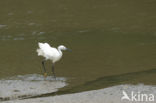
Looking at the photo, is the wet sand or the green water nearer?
the wet sand

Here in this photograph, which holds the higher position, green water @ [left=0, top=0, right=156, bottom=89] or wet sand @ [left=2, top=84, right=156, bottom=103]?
green water @ [left=0, top=0, right=156, bottom=89]

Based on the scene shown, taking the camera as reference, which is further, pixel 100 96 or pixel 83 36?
pixel 83 36

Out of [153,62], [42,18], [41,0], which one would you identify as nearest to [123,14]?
[42,18]

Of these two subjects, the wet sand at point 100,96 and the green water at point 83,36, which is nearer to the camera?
the wet sand at point 100,96

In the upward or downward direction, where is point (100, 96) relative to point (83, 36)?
downward

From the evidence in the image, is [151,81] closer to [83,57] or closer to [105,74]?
[105,74]

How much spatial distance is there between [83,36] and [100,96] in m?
6.18

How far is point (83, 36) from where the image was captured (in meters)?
13.9

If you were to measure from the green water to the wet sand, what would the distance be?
0.74 meters

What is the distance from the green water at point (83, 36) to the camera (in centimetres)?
1052

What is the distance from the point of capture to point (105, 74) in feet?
32.7

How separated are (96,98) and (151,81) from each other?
181 centimetres

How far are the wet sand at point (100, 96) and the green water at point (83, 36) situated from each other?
0.74 m

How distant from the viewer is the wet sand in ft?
25.2
